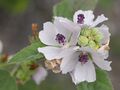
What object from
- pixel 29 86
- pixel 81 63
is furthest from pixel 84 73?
pixel 29 86

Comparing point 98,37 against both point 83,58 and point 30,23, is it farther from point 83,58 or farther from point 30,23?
point 30,23

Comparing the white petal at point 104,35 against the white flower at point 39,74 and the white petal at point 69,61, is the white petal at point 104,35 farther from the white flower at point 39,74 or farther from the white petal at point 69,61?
the white flower at point 39,74

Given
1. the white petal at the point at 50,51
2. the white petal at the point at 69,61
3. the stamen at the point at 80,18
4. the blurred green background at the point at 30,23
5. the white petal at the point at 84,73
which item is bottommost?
the white petal at the point at 84,73

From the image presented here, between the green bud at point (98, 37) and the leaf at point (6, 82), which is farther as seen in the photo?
the leaf at point (6, 82)

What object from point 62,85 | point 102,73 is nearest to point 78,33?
point 102,73

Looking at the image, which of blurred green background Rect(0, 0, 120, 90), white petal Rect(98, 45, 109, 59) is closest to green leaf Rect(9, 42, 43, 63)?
white petal Rect(98, 45, 109, 59)

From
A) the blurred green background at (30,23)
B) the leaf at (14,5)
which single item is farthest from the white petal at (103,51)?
the blurred green background at (30,23)
